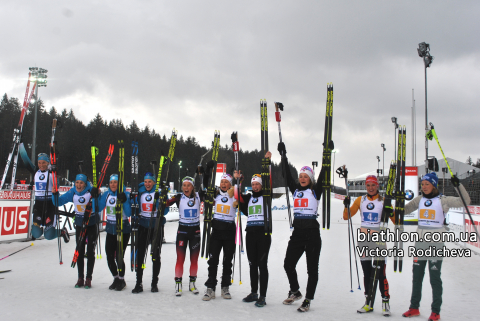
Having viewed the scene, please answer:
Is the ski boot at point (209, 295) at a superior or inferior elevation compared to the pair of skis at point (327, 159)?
inferior

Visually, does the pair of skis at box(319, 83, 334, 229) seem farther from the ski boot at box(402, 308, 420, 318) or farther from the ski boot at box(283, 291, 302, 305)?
the ski boot at box(402, 308, 420, 318)

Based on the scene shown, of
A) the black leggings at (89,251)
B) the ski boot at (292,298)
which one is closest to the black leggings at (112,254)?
the black leggings at (89,251)

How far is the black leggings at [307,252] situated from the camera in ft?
14.7

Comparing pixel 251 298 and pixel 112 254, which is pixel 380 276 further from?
pixel 112 254

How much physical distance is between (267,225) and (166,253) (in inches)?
207

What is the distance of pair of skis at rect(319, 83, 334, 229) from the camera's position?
4.87 meters

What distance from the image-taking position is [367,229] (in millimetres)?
4688

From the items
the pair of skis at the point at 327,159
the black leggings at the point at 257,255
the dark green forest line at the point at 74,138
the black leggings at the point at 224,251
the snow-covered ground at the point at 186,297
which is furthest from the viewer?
the dark green forest line at the point at 74,138

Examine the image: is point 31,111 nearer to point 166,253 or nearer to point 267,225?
point 166,253

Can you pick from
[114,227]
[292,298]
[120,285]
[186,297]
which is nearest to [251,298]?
[292,298]

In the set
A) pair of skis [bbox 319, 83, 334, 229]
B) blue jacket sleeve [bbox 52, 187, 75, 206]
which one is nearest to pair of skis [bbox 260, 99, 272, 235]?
pair of skis [bbox 319, 83, 334, 229]

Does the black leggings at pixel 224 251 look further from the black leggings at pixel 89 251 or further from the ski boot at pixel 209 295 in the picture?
the black leggings at pixel 89 251

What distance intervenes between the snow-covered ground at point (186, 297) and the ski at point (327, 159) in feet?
4.27

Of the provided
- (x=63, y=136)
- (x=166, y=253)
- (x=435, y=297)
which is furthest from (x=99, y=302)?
(x=63, y=136)
